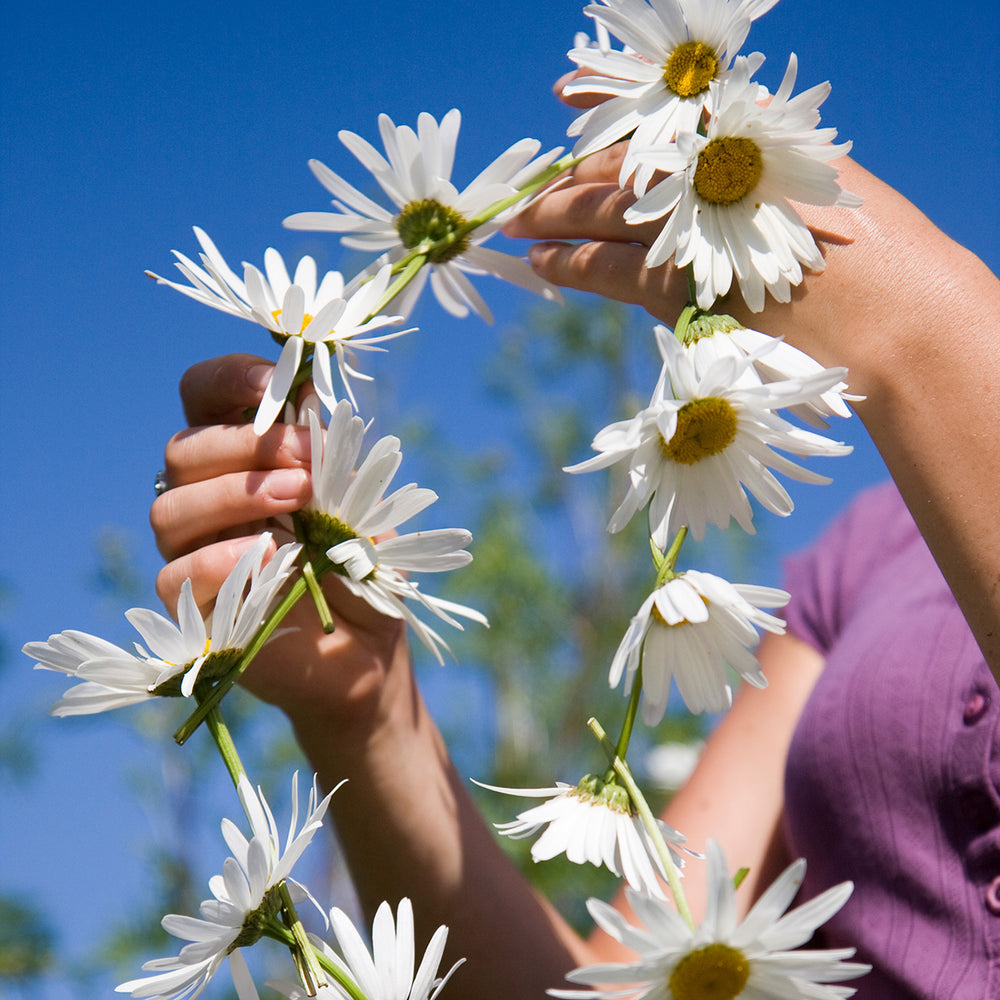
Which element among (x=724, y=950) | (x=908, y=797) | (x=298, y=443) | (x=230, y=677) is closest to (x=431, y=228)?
(x=298, y=443)

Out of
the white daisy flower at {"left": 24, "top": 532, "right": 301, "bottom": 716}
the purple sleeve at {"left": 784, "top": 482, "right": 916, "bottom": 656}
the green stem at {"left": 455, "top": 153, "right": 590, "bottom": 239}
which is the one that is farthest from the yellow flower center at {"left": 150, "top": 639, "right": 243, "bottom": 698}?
the purple sleeve at {"left": 784, "top": 482, "right": 916, "bottom": 656}

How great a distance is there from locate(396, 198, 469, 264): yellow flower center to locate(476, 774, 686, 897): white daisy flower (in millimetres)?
251

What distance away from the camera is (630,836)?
319 mm

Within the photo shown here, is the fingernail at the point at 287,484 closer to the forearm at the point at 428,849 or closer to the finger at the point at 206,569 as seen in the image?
the finger at the point at 206,569

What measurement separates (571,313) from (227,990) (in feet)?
10.9

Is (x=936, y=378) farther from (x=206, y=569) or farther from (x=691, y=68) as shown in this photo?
(x=206, y=569)

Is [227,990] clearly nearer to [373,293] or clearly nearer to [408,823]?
[408,823]

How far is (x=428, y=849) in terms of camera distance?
626mm

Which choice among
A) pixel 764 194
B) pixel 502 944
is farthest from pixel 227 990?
pixel 764 194

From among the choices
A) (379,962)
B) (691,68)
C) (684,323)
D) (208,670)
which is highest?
(691,68)

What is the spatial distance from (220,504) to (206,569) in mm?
30

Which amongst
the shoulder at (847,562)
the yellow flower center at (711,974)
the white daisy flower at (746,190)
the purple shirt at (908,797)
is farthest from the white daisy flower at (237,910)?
the shoulder at (847,562)

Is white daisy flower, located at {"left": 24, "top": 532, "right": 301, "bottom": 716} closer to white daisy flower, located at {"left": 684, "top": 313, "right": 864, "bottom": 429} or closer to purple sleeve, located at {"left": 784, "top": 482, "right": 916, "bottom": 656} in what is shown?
white daisy flower, located at {"left": 684, "top": 313, "right": 864, "bottom": 429}

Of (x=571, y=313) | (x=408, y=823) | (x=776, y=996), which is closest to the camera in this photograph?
(x=776, y=996)
